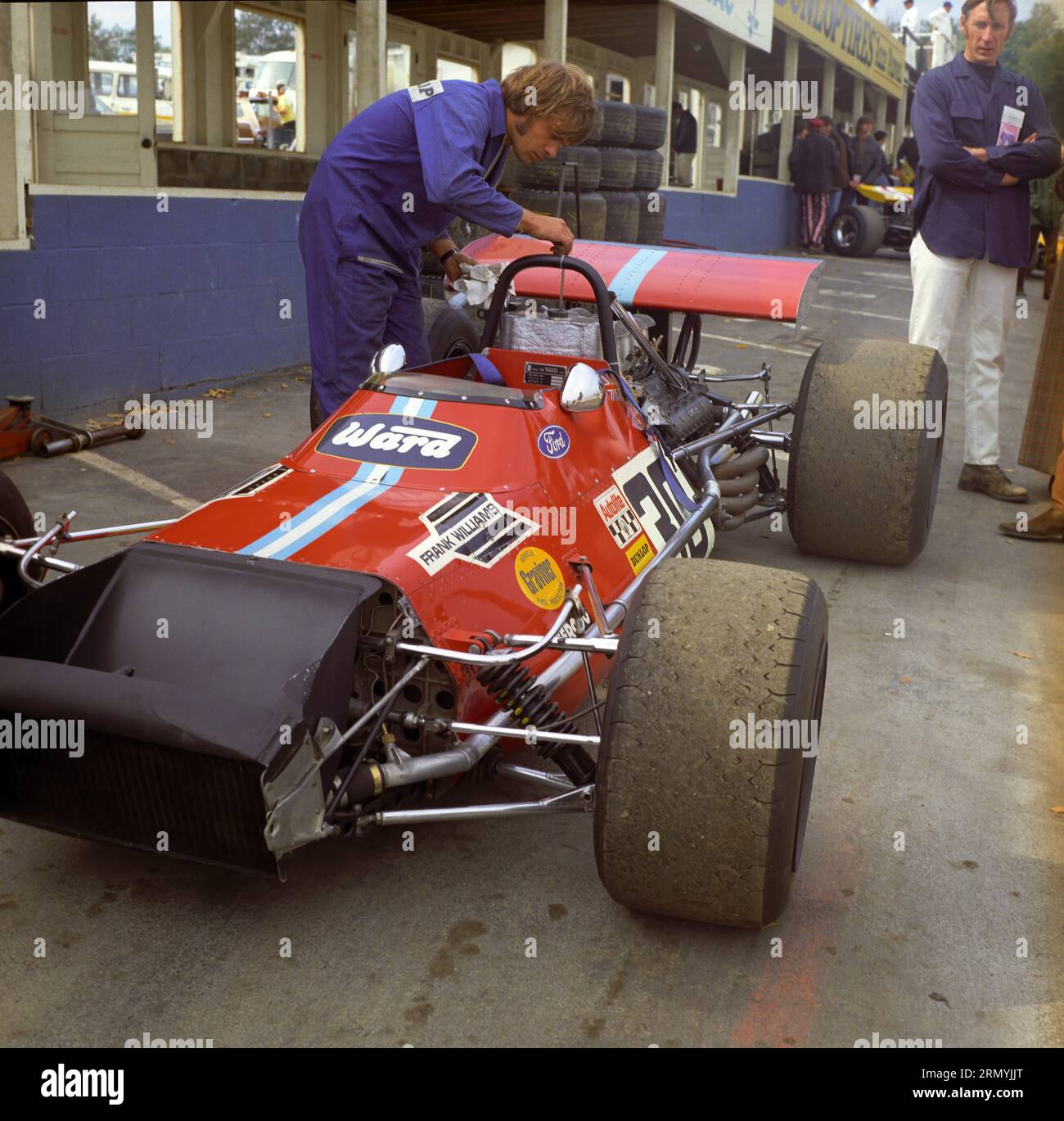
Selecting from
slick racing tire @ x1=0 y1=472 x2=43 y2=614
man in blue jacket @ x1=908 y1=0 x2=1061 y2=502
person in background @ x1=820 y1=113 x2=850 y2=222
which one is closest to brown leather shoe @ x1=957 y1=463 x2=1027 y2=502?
man in blue jacket @ x1=908 y1=0 x2=1061 y2=502

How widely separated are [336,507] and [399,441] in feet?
1.14

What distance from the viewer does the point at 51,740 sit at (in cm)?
261

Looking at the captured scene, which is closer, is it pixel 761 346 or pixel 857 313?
pixel 761 346

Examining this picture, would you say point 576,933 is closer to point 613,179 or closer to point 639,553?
point 639,553

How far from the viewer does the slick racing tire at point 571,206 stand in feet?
37.0

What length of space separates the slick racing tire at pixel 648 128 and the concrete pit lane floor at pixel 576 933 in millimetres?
9855

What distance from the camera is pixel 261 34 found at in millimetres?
14688

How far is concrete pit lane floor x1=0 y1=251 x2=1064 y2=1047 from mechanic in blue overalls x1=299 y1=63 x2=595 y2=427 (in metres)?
1.97

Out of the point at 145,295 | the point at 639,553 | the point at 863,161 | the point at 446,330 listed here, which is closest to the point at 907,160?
the point at 863,161

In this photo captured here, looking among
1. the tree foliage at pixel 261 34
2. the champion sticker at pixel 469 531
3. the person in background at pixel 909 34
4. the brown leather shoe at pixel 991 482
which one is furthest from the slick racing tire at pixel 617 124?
the person in background at pixel 909 34

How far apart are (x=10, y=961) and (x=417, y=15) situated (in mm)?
15952
